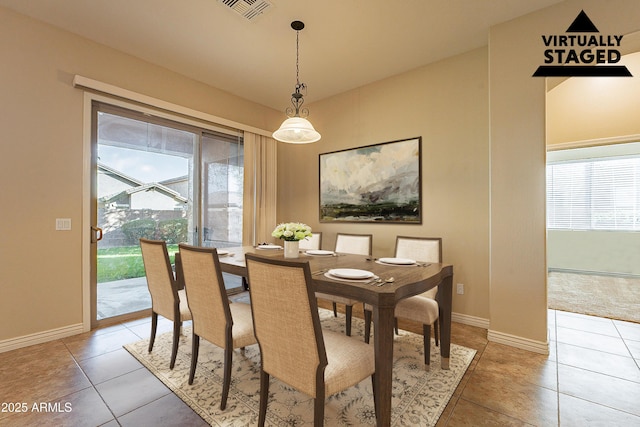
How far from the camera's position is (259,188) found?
4.27 meters

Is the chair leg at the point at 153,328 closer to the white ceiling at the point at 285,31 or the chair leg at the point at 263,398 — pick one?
the chair leg at the point at 263,398

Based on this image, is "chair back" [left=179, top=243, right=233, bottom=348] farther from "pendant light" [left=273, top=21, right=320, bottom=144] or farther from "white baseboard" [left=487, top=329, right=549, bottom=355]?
"white baseboard" [left=487, top=329, right=549, bottom=355]

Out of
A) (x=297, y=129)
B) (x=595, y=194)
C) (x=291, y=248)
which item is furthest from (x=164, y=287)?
(x=595, y=194)

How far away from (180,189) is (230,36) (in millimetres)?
1890

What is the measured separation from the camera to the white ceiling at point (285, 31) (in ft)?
7.63

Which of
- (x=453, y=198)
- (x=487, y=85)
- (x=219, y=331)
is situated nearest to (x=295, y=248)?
(x=219, y=331)

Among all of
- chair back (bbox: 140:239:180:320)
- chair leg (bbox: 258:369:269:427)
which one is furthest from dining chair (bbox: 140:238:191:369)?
chair leg (bbox: 258:369:269:427)

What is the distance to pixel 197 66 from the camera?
3264 millimetres

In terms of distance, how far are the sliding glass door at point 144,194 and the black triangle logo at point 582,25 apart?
12.6 ft

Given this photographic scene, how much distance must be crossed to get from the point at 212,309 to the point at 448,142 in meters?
2.85

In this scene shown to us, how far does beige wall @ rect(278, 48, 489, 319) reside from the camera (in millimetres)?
2861

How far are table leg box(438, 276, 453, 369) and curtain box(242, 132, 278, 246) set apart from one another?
2.92 metres

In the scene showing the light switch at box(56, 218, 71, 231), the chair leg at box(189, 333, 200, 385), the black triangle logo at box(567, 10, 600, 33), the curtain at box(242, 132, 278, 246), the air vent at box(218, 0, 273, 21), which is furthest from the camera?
the curtain at box(242, 132, 278, 246)

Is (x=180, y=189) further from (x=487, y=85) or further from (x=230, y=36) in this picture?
(x=487, y=85)
